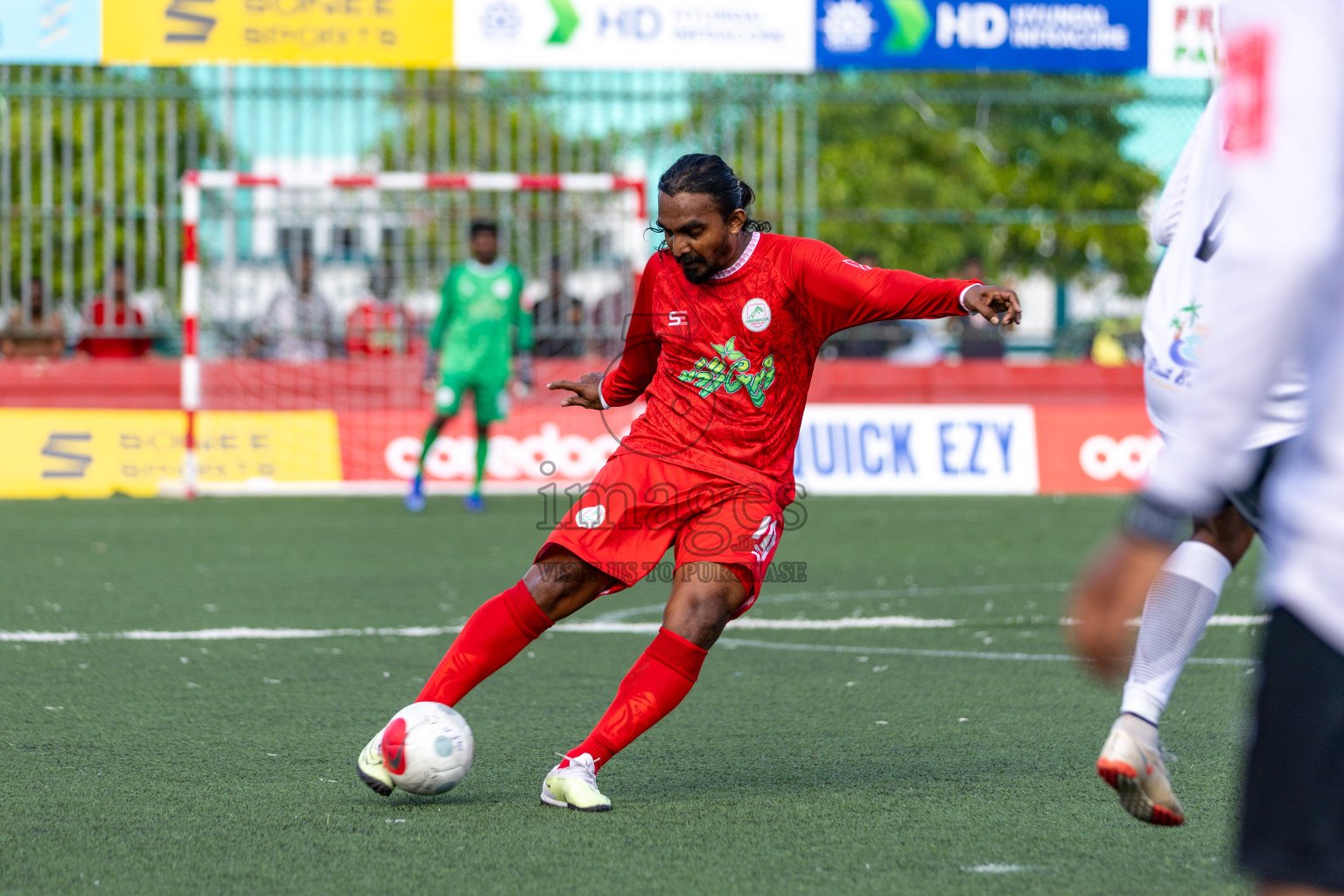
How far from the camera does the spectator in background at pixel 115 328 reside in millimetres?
14828

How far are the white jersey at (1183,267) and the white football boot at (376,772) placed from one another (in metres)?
2.08

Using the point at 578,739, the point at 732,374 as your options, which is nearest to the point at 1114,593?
the point at 732,374

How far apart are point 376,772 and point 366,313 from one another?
11.6 meters

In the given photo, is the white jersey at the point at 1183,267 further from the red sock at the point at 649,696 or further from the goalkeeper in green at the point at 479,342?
the goalkeeper in green at the point at 479,342

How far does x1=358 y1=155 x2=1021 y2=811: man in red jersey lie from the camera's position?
13.6 ft

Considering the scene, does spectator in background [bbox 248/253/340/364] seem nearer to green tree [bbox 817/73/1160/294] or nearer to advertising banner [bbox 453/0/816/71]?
advertising banner [bbox 453/0/816/71]

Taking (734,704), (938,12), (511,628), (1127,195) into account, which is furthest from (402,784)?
(1127,195)

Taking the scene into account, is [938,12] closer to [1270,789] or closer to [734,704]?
[734,704]

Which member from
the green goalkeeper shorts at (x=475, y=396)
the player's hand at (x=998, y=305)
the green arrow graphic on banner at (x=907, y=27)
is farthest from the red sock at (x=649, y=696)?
the green arrow graphic on banner at (x=907, y=27)

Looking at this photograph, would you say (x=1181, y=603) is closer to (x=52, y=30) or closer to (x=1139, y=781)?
(x=1139, y=781)

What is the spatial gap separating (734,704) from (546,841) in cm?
181

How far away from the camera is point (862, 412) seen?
570 inches

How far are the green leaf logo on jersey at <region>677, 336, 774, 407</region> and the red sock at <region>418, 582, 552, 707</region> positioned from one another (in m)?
0.72

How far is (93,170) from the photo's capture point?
1591cm
